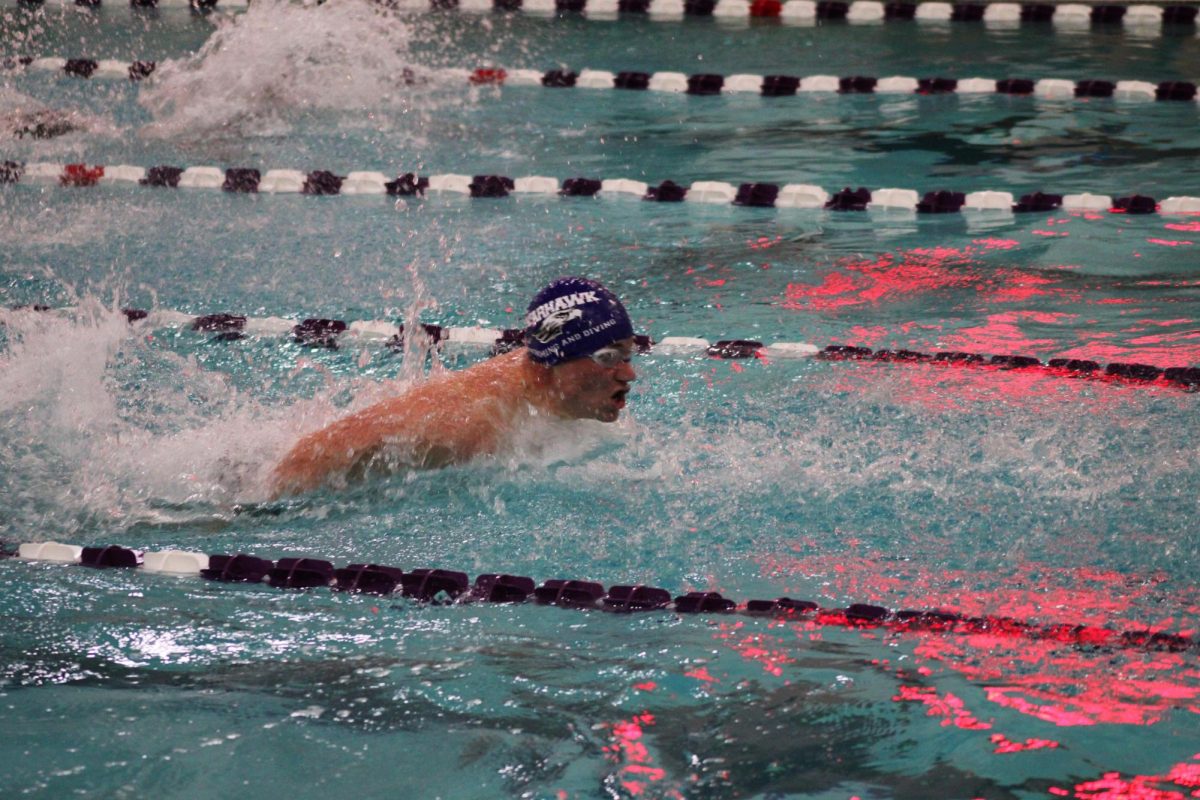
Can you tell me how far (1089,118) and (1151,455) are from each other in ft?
14.1

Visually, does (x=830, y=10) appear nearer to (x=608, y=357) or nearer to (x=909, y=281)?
(x=909, y=281)

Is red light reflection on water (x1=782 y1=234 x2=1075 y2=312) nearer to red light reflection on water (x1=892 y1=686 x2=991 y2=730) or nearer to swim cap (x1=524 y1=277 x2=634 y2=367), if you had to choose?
swim cap (x1=524 y1=277 x2=634 y2=367)

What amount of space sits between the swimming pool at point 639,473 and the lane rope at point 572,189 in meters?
0.09

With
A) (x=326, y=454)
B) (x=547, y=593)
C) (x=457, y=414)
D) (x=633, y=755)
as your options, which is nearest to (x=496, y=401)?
(x=457, y=414)

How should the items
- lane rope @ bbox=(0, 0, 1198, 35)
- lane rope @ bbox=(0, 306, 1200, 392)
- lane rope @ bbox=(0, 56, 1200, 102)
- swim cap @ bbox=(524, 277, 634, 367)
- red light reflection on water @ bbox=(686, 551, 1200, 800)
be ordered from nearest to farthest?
red light reflection on water @ bbox=(686, 551, 1200, 800) → swim cap @ bbox=(524, 277, 634, 367) → lane rope @ bbox=(0, 306, 1200, 392) → lane rope @ bbox=(0, 56, 1200, 102) → lane rope @ bbox=(0, 0, 1198, 35)

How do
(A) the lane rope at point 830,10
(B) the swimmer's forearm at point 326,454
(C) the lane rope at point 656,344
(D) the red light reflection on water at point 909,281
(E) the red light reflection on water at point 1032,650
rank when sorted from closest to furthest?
(E) the red light reflection on water at point 1032,650
(B) the swimmer's forearm at point 326,454
(C) the lane rope at point 656,344
(D) the red light reflection on water at point 909,281
(A) the lane rope at point 830,10

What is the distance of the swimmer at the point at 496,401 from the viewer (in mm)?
3699

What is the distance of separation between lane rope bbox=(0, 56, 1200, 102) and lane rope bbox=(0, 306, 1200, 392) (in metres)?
3.91

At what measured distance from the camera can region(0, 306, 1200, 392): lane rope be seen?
4570 mm

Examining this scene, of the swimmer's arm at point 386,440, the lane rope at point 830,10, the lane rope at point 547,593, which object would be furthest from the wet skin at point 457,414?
the lane rope at point 830,10

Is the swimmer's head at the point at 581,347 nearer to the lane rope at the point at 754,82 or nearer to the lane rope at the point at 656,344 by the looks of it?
the lane rope at the point at 656,344

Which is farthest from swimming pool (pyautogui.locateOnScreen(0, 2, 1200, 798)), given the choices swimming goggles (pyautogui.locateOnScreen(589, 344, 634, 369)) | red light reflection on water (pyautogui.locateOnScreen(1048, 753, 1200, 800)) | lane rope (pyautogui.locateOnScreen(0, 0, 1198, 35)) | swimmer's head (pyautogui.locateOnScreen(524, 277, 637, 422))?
lane rope (pyautogui.locateOnScreen(0, 0, 1198, 35))

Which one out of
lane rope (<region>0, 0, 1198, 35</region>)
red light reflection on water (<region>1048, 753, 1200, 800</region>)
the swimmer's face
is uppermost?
lane rope (<region>0, 0, 1198, 35</region>)

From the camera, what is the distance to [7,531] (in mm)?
3693
